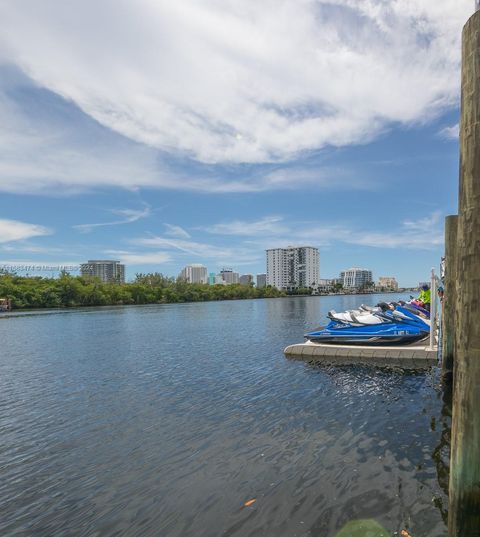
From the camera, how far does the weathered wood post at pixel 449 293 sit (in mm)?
12852

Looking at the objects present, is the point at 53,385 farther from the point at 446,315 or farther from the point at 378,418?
the point at 446,315

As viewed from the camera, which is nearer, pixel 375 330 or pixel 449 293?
pixel 449 293

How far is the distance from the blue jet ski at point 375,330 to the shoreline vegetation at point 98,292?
10872 cm

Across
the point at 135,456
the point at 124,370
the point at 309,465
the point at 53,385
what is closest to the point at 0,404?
the point at 53,385

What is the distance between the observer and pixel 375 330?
22125mm

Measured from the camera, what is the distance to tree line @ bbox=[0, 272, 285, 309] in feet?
373

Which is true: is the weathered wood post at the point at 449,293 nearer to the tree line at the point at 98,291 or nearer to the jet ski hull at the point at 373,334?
the jet ski hull at the point at 373,334

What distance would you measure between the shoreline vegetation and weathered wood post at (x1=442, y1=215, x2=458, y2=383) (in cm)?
11685

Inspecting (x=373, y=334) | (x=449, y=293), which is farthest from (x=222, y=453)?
(x=373, y=334)

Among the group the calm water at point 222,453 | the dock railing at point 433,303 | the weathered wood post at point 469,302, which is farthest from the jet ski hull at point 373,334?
the weathered wood post at point 469,302

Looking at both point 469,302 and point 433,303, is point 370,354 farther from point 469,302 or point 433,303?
point 469,302

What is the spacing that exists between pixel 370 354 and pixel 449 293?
778 cm

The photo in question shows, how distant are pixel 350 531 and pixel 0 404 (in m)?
13.6

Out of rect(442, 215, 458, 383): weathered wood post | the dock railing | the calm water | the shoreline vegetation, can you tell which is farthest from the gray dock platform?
the shoreline vegetation
